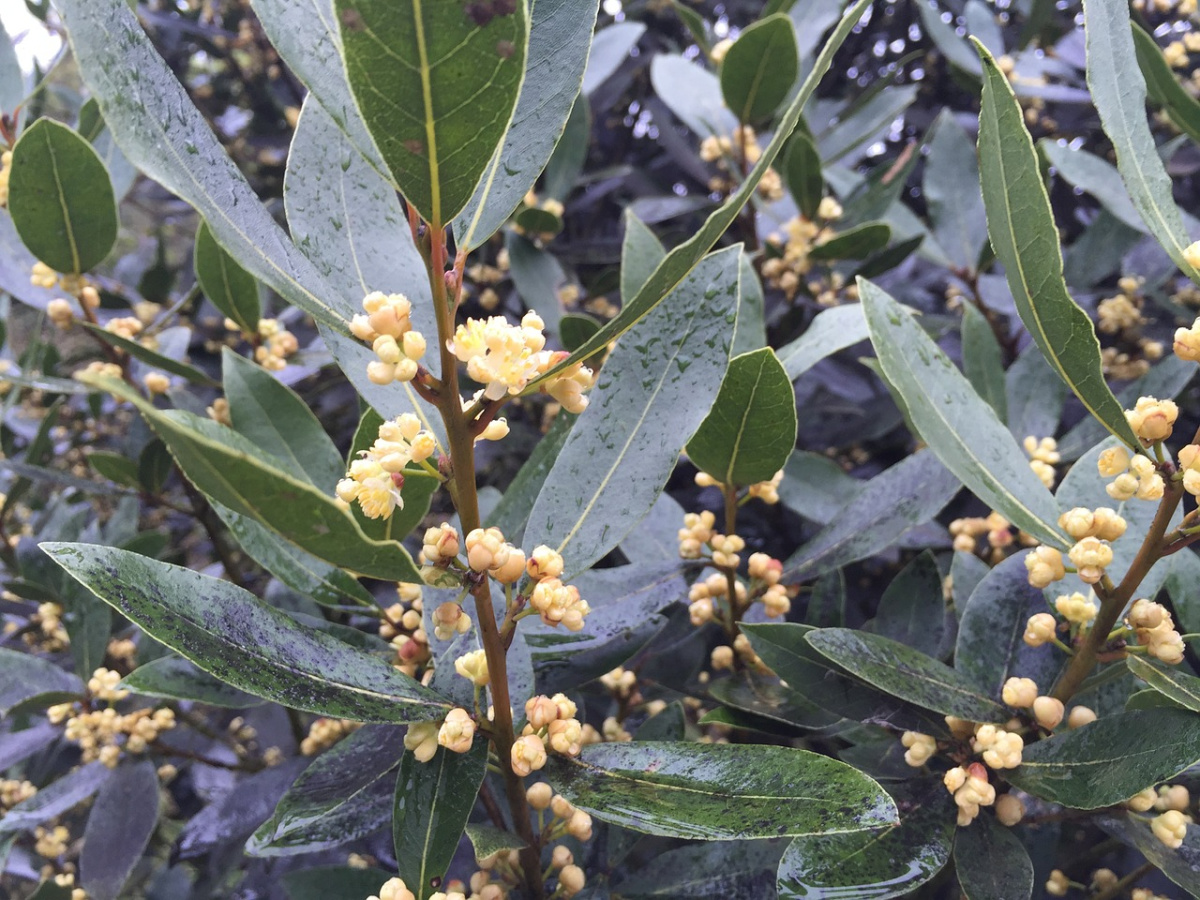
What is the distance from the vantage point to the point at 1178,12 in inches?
101

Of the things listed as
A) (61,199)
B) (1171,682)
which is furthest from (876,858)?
(61,199)

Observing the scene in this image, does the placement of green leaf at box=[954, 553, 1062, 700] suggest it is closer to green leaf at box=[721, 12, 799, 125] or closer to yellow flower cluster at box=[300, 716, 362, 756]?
yellow flower cluster at box=[300, 716, 362, 756]

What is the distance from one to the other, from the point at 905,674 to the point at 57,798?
1767 mm

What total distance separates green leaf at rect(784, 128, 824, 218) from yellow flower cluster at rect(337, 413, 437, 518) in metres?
1.39

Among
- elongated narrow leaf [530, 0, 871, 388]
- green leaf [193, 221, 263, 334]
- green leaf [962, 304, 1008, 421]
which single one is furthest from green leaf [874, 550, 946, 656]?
green leaf [193, 221, 263, 334]

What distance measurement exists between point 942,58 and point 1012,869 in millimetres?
3064

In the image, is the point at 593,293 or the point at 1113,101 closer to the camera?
the point at 1113,101

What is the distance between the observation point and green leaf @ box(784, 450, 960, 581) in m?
1.30

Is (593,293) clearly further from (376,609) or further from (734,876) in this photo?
(734,876)

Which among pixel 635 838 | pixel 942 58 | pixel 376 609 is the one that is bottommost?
pixel 635 838

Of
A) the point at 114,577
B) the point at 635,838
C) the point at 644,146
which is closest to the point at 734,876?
the point at 635,838

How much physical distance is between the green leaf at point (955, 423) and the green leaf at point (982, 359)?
574 millimetres

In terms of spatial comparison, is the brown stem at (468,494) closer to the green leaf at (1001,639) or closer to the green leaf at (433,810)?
the green leaf at (433,810)

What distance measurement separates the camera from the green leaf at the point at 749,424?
1.09 m
